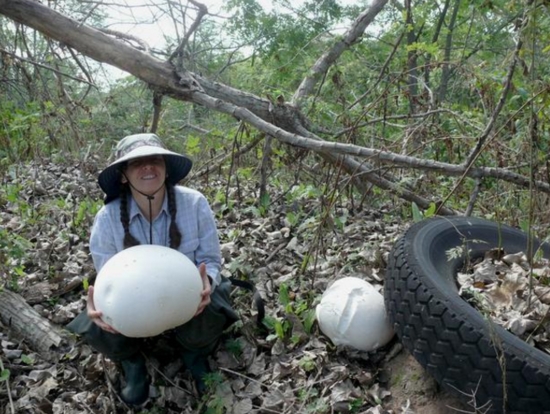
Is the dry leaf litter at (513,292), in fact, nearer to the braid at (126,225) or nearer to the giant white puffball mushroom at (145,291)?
the giant white puffball mushroom at (145,291)

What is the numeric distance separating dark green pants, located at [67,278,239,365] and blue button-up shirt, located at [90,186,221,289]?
0.16 meters

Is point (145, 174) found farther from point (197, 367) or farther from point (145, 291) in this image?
point (197, 367)

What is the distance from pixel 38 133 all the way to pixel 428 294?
524 cm

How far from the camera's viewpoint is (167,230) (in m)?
2.97

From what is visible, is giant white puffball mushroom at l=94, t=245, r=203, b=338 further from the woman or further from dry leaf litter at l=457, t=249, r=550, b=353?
dry leaf litter at l=457, t=249, r=550, b=353

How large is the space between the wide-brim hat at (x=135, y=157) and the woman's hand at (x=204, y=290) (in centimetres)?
52

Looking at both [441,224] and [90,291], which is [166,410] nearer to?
[90,291]

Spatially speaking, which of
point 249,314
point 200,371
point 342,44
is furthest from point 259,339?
point 342,44

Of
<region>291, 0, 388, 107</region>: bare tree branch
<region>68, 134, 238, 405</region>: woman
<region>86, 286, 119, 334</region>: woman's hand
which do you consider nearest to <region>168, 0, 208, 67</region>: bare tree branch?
<region>68, 134, 238, 405</region>: woman

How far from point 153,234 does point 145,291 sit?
55cm

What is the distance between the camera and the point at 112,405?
113 inches

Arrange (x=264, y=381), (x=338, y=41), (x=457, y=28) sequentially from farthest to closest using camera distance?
(x=457, y=28) → (x=338, y=41) → (x=264, y=381)

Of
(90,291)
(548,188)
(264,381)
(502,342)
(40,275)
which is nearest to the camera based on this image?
(502,342)

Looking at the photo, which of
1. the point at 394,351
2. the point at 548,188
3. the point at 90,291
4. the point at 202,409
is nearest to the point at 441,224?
the point at 548,188
